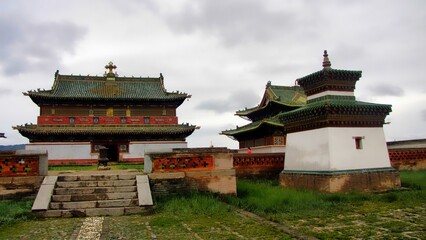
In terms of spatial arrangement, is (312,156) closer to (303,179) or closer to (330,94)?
(303,179)

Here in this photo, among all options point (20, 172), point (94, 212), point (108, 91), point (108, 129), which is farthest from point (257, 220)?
point (108, 91)

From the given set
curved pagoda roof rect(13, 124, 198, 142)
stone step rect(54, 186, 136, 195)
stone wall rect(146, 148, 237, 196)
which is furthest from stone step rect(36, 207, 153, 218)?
curved pagoda roof rect(13, 124, 198, 142)

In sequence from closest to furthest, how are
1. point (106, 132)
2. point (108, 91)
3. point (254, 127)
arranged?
1. point (254, 127)
2. point (106, 132)
3. point (108, 91)

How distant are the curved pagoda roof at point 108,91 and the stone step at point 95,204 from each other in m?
25.6

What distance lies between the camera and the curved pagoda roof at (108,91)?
3359 centimetres

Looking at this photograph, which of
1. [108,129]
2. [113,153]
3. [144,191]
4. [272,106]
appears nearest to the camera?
[144,191]

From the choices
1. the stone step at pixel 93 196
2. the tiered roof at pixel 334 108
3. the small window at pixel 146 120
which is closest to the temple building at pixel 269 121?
the small window at pixel 146 120

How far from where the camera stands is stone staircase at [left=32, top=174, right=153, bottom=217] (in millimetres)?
9617

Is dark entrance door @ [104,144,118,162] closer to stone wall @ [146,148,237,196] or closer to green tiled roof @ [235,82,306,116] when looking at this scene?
green tiled roof @ [235,82,306,116]

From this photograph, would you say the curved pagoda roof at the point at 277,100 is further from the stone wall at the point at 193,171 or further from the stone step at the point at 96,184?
the stone step at the point at 96,184

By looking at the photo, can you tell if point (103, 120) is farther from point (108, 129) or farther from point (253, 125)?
point (253, 125)

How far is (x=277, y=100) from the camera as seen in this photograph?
2583 cm

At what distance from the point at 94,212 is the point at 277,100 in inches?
730

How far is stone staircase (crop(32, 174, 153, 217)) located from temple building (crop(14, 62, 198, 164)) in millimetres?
22440
